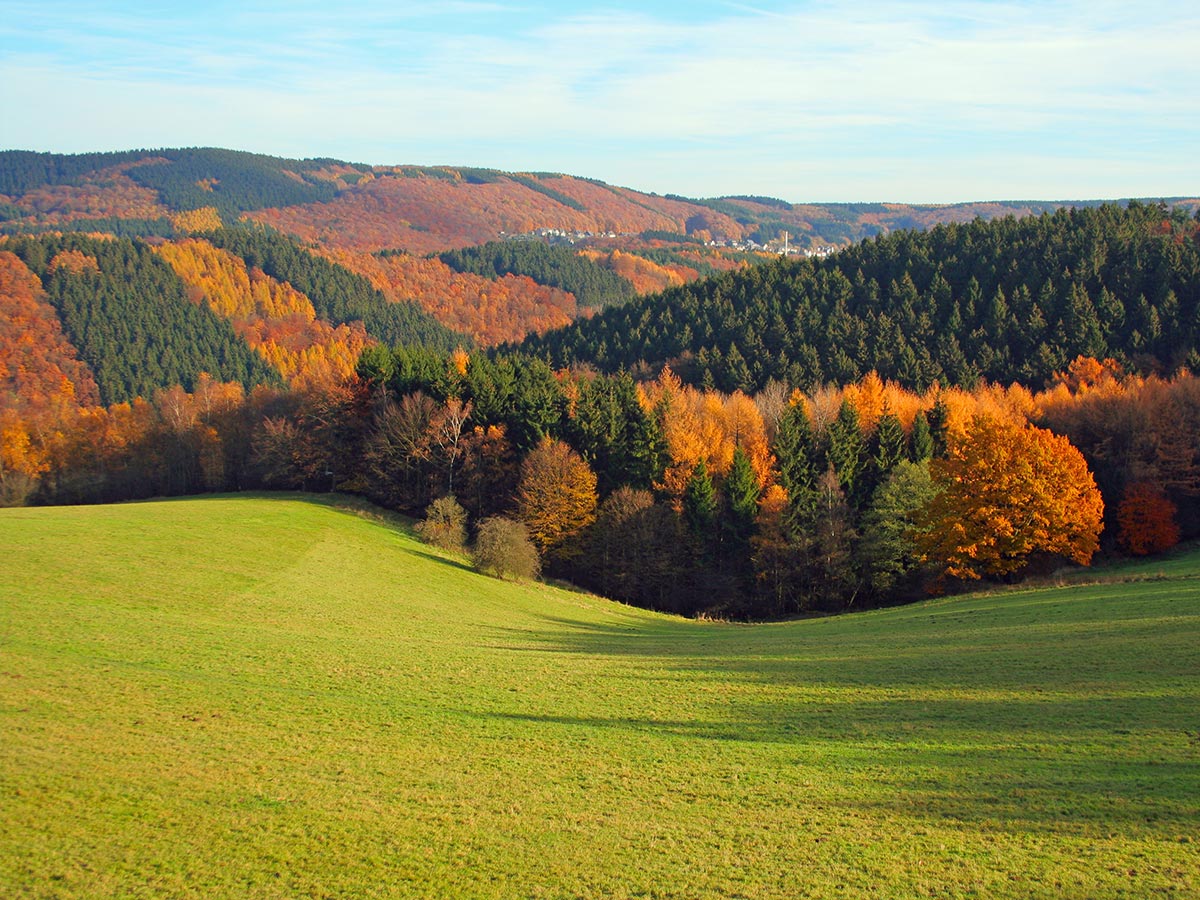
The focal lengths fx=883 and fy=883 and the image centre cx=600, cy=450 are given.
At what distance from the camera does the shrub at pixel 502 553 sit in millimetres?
51562

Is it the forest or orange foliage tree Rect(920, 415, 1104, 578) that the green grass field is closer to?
orange foliage tree Rect(920, 415, 1104, 578)

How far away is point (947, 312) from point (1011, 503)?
64.4 m

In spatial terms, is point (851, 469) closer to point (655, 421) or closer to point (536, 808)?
point (655, 421)

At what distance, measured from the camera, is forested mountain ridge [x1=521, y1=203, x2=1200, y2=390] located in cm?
9594

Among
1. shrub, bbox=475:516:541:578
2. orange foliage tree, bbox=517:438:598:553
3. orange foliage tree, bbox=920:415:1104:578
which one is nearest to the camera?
orange foliage tree, bbox=920:415:1104:578

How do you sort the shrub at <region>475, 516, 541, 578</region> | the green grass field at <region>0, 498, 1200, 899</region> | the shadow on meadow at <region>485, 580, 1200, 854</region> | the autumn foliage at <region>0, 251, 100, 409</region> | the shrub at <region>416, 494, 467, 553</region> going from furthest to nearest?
the autumn foliage at <region>0, 251, 100, 409</region> < the shrub at <region>416, 494, 467, 553</region> < the shrub at <region>475, 516, 541, 578</region> < the shadow on meadow at <region>485, 580, 1200, 854</region> < the green grass field at <region>0, 498, 1200, 899</region>

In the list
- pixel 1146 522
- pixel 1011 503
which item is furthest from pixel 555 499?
pixel 1146 522

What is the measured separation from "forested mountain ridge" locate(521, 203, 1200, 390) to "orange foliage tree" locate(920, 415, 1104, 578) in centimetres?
4799

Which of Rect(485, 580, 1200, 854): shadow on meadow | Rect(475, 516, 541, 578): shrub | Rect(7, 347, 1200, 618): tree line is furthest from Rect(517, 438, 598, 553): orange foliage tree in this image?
Rect(485, 580, 1200, 854): shadow on meadow

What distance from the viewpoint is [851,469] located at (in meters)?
64.8

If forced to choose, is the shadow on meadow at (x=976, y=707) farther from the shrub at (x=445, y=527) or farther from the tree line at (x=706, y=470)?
the shrub at (x=445, y=527)

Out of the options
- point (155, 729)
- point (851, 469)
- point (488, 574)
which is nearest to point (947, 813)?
point (155, 729)

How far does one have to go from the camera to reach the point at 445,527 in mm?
59062

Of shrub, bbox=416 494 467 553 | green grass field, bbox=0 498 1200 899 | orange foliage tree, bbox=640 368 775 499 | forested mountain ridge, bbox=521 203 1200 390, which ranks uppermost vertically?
forested mountain ridge, bbox=521 203 1200 390
